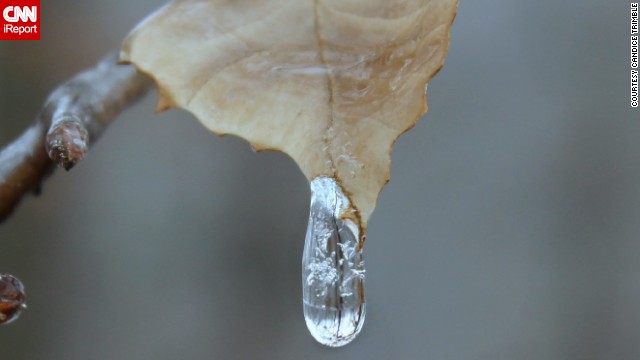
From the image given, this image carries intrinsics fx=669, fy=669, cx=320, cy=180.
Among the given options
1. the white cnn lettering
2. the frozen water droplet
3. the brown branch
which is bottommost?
the frozen water droplet

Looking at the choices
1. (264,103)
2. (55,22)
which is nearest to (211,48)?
(264,103)

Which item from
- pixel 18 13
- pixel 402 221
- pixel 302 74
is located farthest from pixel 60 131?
pixel 402 221

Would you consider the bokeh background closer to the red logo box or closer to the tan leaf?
the red logo box

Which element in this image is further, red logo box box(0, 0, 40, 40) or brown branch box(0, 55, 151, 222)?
red logo box box(0, 0, 40, 40)

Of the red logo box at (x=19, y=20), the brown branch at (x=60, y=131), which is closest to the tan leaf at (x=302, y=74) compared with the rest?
the brown branch at (x=60, y=131)

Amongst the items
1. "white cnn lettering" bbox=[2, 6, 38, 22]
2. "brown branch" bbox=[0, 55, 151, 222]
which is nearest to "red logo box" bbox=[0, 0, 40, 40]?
"white cnn lettering" bbox=[2, 6, 38, 22]

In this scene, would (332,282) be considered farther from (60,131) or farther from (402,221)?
(402,221)
